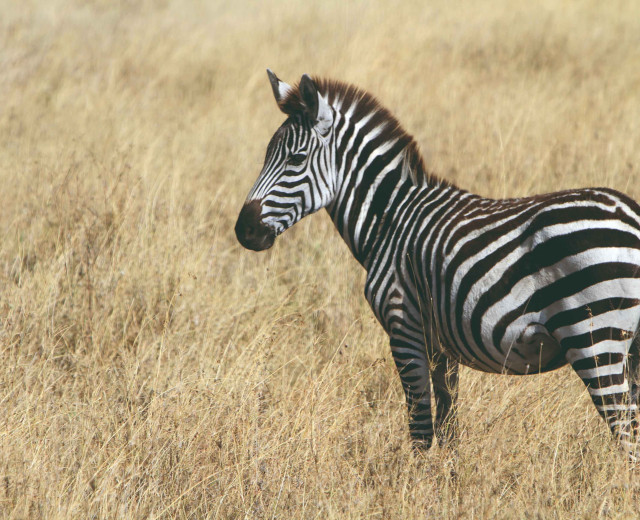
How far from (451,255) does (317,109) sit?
1.21 metres

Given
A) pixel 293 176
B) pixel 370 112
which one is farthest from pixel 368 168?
pixel 293 176

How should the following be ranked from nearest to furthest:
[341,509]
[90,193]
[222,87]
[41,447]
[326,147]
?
[341,509] < [41,447] < [326,147] < [90,193] < [222,87]

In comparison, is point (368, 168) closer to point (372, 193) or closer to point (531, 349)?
point (372, 193)

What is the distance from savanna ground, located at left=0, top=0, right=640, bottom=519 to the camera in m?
3.38

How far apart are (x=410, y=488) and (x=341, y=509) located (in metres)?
0.39

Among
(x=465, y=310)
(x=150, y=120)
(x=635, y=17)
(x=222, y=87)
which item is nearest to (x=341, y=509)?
(x=465, y=310)

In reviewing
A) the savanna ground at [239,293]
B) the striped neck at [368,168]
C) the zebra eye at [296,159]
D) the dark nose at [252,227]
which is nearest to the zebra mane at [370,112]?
the striped neck at [368,168]

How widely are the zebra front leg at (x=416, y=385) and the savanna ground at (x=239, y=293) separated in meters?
0.12

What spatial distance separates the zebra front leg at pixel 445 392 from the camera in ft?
12.6

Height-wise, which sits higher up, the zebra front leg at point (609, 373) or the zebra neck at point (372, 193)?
the zebra neck at point (372, 193)

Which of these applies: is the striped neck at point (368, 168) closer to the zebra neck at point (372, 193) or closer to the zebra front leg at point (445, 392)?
the zebra neck at point (372, 193)

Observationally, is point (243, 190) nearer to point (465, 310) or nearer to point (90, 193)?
point (90, 193)

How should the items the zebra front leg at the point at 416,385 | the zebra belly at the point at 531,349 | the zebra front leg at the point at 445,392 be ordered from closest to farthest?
1. the zebra belly at the point at 531,349
2. the zebra front leg at the point at 416,385
3. the zebra front leg at the point at 445,392

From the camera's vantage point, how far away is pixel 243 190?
24.7 ft
